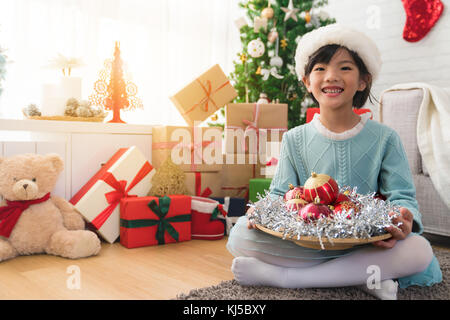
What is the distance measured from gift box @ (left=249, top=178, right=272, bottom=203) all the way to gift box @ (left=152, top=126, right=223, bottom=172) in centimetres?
21

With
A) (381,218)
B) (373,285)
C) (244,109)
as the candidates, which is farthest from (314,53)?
(244,109)

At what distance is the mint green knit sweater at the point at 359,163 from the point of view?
120 cm

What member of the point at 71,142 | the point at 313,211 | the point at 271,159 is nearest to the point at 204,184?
the point at 271,159

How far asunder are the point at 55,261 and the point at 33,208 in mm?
241

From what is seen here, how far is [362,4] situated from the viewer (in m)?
3.19

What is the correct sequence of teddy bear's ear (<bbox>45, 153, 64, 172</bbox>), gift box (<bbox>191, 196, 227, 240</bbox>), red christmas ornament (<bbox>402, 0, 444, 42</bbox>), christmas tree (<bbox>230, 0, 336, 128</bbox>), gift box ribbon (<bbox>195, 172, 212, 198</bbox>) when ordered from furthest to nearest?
red christmas ornament (<bbox>402, 0, 444, 42</bbox>) → christmas tree (<bbox>230, 0, 336, 128</bbox>) → gift box ribbon (<bbox>195, 172, 212, 198</bbox>) → gift box (<bbox>191, 196, 227, 240</bbox>) → teddy bear's ear (<bbox>45, 153, 64, 172</bbox>)

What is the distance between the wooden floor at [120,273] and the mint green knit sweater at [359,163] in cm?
38

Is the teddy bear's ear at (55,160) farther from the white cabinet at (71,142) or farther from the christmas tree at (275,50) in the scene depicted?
the christmas tree at (275,50)

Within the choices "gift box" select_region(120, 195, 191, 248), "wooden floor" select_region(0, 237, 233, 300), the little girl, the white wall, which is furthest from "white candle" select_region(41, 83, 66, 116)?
the white wall

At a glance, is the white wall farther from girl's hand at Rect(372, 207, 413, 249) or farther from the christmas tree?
girl's hand at Rect(372, 207, 413, 249)

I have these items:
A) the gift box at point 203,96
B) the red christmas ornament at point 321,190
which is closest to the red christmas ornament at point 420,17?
the gift box at point 203,96

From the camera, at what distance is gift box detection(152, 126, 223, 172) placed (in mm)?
1984

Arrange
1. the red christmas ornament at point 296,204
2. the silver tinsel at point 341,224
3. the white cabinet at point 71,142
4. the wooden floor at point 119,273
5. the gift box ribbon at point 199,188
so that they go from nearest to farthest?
the silver tinsel at point 341,224 → the red christmas ornament at point 296,204 → the wooden floor at point 119,273 → the white cabinet at point 71,142 → the gift box ribbon at point 199,188

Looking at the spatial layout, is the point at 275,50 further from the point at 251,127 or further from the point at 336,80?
the point at 336,80
